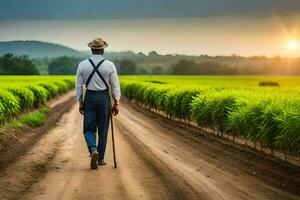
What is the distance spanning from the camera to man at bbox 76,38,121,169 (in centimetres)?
1175

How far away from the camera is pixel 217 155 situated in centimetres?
1424

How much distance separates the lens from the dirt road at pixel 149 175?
8.84 meters

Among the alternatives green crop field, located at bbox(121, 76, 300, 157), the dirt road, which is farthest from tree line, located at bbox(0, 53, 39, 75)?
the dirt road

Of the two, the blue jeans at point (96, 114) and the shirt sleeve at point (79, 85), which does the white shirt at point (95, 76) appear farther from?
the blue jeans at point (96, 114)

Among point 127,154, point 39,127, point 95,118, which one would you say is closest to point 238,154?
point 127,154

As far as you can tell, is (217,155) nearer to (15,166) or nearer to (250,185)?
(250,185)

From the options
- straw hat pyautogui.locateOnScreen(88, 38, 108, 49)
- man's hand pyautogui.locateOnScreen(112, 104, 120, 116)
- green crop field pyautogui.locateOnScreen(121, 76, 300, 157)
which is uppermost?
straw hat pyautogui.locateOnScreen(88, 38, 108, 49)

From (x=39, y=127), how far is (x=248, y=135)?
11.4 meters

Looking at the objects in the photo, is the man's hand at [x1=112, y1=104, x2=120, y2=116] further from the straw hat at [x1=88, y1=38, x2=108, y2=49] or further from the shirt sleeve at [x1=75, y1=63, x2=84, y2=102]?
the straw hat at [x1=88, y1=38, x2=108, y2=49]

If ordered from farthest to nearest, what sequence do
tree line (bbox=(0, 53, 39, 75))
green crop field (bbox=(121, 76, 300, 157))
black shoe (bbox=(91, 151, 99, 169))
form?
1. tree line (bbox=(0, 53, 39, 75))
2. green crop field (bbox=(121, 76, 300, 157))
3. black shoe (bbox=(91, 151, 99, 169))

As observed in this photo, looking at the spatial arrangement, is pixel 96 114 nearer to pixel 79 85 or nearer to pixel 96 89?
pixel 96 89

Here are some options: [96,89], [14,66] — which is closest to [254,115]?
[96,89]

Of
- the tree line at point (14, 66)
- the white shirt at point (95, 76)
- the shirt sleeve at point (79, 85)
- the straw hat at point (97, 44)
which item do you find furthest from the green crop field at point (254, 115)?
the tree line at point (14, 66)

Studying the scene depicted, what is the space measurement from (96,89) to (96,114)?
1.95 feet
